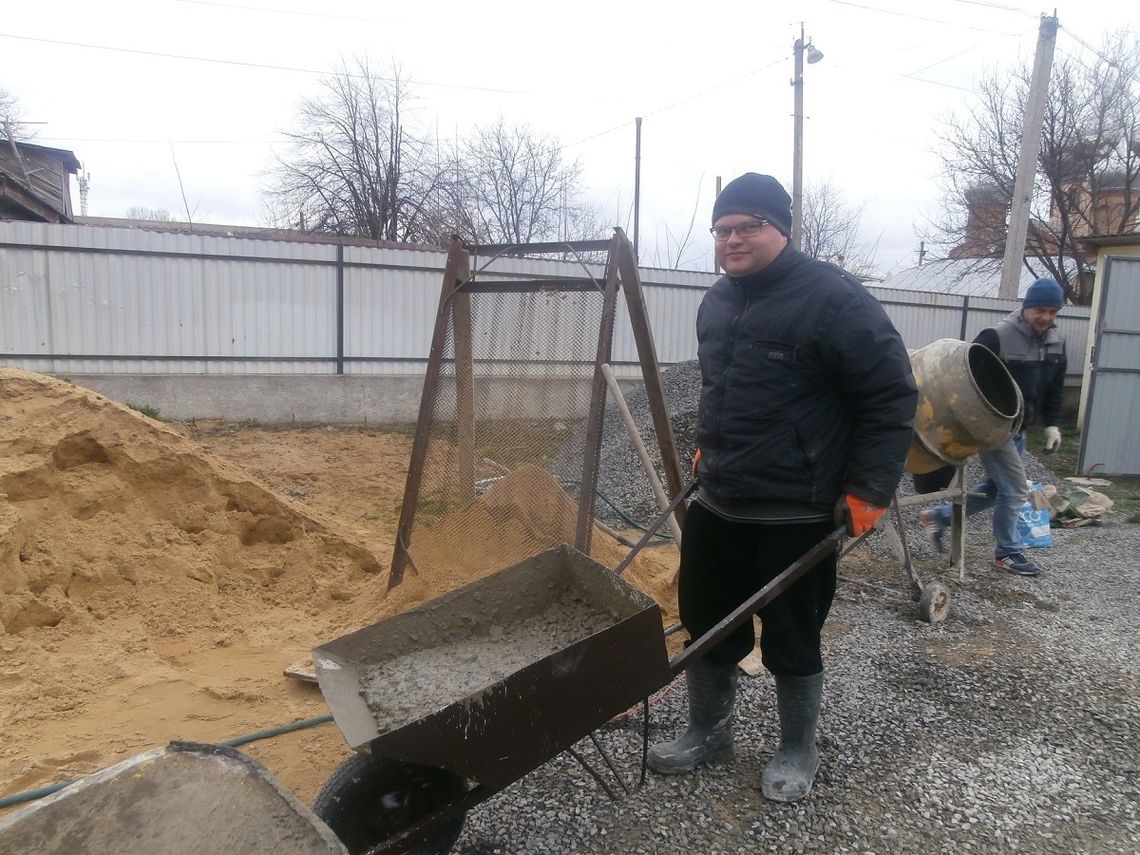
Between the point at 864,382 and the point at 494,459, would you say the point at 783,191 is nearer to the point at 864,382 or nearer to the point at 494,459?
the point at 864,382

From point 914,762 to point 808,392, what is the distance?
1.60 m

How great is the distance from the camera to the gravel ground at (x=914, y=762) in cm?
266

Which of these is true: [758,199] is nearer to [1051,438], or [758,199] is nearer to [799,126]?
[1051,438]

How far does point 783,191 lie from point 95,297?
387 inches

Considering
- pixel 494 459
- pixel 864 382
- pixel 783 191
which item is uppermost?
pixel 783 191

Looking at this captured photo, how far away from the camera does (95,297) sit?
32.5 feet

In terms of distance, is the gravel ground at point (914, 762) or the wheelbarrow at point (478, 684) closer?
the wheelbarrow at point (478, 684)

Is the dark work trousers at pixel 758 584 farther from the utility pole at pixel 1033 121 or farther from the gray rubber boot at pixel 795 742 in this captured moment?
the utility pole at pixel 1033 121

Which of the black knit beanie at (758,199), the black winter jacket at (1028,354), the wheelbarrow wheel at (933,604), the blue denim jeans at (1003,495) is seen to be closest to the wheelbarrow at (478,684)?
the black knit beanie at (758,199)

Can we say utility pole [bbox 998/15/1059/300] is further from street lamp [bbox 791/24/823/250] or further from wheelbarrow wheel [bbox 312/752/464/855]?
wheelbarrow wheel [bbox 312/752/464/855]

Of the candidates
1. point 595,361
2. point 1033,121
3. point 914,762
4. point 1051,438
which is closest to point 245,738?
point 595,361

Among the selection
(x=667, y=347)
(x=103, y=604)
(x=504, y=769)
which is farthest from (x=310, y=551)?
(x=667, y=347)

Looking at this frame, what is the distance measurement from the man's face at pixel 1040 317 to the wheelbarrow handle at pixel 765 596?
12.7 feet

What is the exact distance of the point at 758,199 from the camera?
264 centimetres
